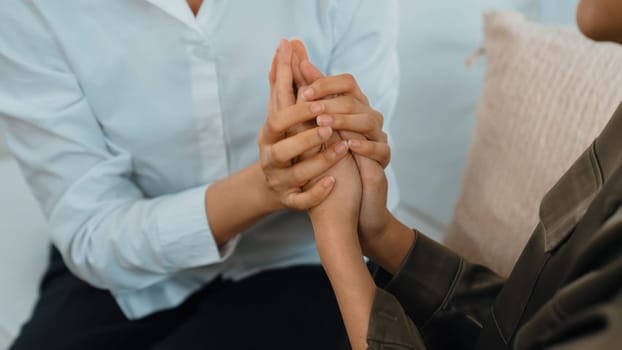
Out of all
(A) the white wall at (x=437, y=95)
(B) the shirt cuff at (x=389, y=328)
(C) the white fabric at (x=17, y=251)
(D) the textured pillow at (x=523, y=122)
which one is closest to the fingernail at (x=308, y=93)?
(B) the shirt cuff at (x=389, y=328)

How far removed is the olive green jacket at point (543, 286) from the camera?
361 mm

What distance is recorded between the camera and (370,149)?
2.22 feet

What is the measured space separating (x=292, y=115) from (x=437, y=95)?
2.03 feet

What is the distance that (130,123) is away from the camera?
2.52 feet

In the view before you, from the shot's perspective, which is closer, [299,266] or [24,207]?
[299,266]

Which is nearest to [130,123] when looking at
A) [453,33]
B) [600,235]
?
[600,235]

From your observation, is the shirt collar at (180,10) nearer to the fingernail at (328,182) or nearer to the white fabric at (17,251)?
the fingernail at (328,182)

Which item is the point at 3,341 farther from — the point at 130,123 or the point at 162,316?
the point at 130,123

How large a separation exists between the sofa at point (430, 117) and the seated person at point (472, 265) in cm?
42

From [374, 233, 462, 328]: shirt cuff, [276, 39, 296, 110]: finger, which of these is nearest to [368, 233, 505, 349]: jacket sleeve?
[374, 233, 462, 328]: shirt cuff

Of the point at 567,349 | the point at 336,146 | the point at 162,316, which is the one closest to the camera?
the point at 567,349

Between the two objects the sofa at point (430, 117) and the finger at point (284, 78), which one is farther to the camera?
the sofa at point (430, 117)

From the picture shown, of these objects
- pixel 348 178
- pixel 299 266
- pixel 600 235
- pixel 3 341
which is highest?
pixel 600 235

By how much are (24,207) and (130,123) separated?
1.66 ft
